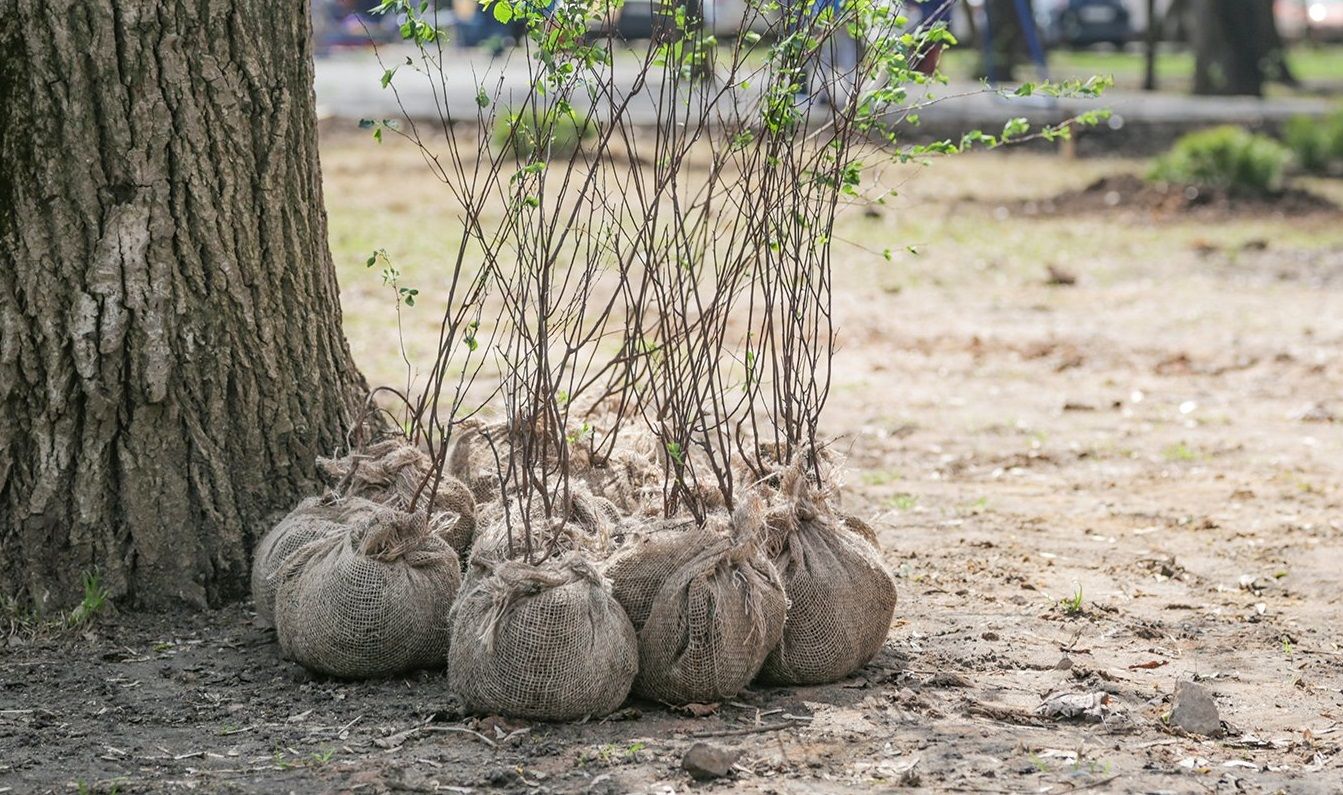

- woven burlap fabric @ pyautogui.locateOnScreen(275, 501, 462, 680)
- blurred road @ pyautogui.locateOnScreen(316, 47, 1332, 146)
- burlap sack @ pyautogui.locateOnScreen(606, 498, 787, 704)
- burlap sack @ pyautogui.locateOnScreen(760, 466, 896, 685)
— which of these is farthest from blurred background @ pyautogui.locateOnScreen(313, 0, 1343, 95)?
burlap sack @ pyautogui.locateOnScreen(606, 498, 787, 704)

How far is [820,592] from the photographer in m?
3.67

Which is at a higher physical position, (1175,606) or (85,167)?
(85,167)

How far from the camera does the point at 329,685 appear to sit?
373 cm

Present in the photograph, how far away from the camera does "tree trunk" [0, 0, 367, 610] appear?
12.8ft

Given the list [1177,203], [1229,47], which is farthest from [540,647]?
[1229,47]

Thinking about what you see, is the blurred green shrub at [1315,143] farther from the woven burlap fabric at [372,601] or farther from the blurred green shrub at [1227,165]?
the woven burlap fabric at [372,601]

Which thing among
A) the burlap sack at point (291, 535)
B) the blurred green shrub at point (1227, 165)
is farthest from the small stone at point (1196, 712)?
the blurred green shrub at point (1227, 165)

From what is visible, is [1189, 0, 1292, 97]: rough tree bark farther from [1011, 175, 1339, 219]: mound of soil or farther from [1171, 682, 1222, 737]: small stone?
[1171, 682, 1222, 737]: small stone

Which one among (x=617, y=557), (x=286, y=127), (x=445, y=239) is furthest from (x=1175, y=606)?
(x=445, y=239)

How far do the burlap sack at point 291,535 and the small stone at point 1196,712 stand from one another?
191cm

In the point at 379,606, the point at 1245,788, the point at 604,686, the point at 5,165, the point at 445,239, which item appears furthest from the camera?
the point at 445,239

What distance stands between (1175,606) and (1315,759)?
119cm

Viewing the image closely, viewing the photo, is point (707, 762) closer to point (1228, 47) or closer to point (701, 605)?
point (701, 605)

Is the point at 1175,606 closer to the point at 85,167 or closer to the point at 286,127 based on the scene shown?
the point at 286,127
